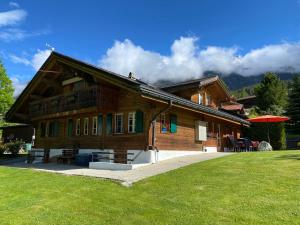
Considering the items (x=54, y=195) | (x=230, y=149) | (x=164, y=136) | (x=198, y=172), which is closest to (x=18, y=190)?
(x=54, y=195)

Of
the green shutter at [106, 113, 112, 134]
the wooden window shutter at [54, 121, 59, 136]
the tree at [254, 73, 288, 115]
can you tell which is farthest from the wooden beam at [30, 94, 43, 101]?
the tree at [254, 73, 288, 115]

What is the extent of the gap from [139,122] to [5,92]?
1378 inches

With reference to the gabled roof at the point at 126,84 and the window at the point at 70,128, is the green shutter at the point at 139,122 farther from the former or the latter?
the window at the point at 70,128

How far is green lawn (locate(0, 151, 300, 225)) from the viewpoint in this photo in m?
6.82

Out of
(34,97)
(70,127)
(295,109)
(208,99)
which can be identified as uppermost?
(295,109)

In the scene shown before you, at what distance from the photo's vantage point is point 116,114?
1795 cm

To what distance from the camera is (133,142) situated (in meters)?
16.6

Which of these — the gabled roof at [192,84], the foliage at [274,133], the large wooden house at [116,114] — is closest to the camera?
the large wooden house at [116,114]

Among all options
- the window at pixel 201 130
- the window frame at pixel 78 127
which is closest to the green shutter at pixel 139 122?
the window at pixel 201 130

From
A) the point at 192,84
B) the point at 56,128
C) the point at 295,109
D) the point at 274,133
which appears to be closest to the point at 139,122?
the point at 192,84

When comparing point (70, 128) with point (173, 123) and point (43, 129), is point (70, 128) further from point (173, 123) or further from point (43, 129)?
point (173, 123)

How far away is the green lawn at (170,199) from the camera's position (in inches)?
269

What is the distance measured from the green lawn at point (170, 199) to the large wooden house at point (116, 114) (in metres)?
5.07

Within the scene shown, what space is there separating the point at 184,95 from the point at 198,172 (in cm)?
1216
